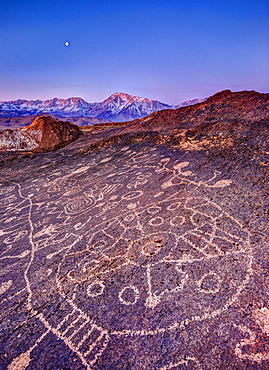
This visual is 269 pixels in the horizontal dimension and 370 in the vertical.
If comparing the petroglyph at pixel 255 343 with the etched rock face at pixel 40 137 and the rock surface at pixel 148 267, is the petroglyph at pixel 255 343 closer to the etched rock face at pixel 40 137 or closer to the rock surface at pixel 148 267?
the rock surface at pixel 148 267

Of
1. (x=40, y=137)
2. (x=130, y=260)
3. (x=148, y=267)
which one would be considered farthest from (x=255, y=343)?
(x=40, y=137)

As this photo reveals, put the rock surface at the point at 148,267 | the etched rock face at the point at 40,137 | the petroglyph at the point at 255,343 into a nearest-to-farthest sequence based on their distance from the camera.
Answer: the petroglyph at the point at 255,343, the rock surface at the point at 148,267, the etched rock face at the point at 40,137

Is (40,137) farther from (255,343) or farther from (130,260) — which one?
(255,343)

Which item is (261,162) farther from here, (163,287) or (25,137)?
(25,137)

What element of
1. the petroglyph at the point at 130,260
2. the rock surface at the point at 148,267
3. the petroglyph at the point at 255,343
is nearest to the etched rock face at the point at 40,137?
the rock surface at the point at 148,267

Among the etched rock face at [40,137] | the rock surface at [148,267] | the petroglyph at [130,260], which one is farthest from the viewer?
the etched rock face at [40,137]

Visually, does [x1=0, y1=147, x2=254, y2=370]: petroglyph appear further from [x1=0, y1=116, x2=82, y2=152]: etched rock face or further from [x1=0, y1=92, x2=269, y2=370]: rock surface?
[x1=0, y1=116, x2=82, y2=152]: etched rock face
